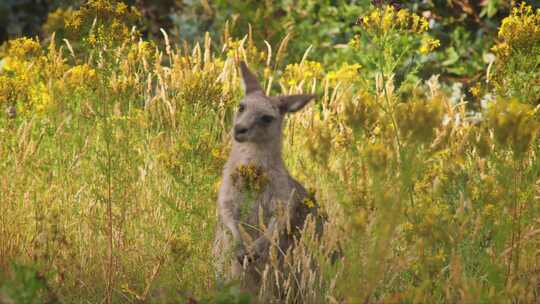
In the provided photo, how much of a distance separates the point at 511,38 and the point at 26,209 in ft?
10.7

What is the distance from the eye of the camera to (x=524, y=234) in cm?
436

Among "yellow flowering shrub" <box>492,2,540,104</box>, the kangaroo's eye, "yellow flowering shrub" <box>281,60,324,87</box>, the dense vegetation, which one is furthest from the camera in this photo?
"yellow flowering shrub" <box>281,60,324,87</box>

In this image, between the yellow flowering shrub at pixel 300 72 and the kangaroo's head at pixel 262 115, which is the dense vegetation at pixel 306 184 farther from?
the kangaroo's head at pixel 262 115

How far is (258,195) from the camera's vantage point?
4871 millimetres

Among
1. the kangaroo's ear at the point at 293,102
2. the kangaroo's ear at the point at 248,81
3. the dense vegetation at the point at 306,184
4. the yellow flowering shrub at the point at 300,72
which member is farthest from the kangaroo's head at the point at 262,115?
the yellow flowering shrub at the point at 300,72

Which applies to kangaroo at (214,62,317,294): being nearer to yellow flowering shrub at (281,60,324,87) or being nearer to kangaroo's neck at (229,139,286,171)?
kangaroo's neck at (229,139,286,171)

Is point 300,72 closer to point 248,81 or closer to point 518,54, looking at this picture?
point 248,81

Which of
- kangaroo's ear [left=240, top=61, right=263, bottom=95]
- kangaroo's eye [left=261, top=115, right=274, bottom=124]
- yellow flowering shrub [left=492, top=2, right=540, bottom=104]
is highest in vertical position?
yellow flowering shrub [left=492, top=2, right=540, bottom=104]

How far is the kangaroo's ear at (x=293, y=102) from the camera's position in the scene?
201 inches

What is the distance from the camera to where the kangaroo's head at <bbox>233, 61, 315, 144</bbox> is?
509 cm

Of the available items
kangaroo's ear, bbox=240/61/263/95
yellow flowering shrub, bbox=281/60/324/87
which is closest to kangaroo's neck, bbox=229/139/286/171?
kangaroo's ear, bbox=240/61/263/95

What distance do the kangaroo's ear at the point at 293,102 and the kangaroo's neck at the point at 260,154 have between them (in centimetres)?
24

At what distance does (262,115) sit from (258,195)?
585 mm

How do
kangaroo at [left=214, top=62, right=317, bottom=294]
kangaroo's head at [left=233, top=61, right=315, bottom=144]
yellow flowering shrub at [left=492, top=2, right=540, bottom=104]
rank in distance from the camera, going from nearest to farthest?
yellow flowering shrub at [left=492, top=2, right=540, bottom=104] < kangaroo at [left=214, top=62, right=317, bottom=294] < kangaroo's head at [left=233, top=61, right=315, bottom=144]
